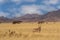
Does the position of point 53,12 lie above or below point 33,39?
above

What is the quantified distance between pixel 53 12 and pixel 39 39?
598ft

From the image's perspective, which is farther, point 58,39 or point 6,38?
point 6,38

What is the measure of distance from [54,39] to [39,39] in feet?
4.16

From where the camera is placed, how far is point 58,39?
15922mm

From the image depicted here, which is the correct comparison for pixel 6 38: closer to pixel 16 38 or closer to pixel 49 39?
pixel 16 38

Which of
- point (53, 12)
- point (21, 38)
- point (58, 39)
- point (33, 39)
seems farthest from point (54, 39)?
point (53, 12)

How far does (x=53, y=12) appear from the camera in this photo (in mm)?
196625

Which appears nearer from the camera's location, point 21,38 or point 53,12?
point 21,38

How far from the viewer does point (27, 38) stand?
16625 millimetres

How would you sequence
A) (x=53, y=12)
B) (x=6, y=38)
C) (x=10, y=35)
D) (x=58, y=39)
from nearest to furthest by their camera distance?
(x=58, y=39), (x=6, y=38), (x=10, y=35), (x=53, y=12)

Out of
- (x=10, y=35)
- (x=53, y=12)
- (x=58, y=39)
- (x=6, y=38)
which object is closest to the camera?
(x=58, y=39)

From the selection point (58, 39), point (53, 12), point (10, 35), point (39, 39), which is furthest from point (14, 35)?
point (53, 12)

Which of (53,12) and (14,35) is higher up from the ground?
(53,12)

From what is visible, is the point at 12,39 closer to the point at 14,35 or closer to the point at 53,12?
the point at 14,35
